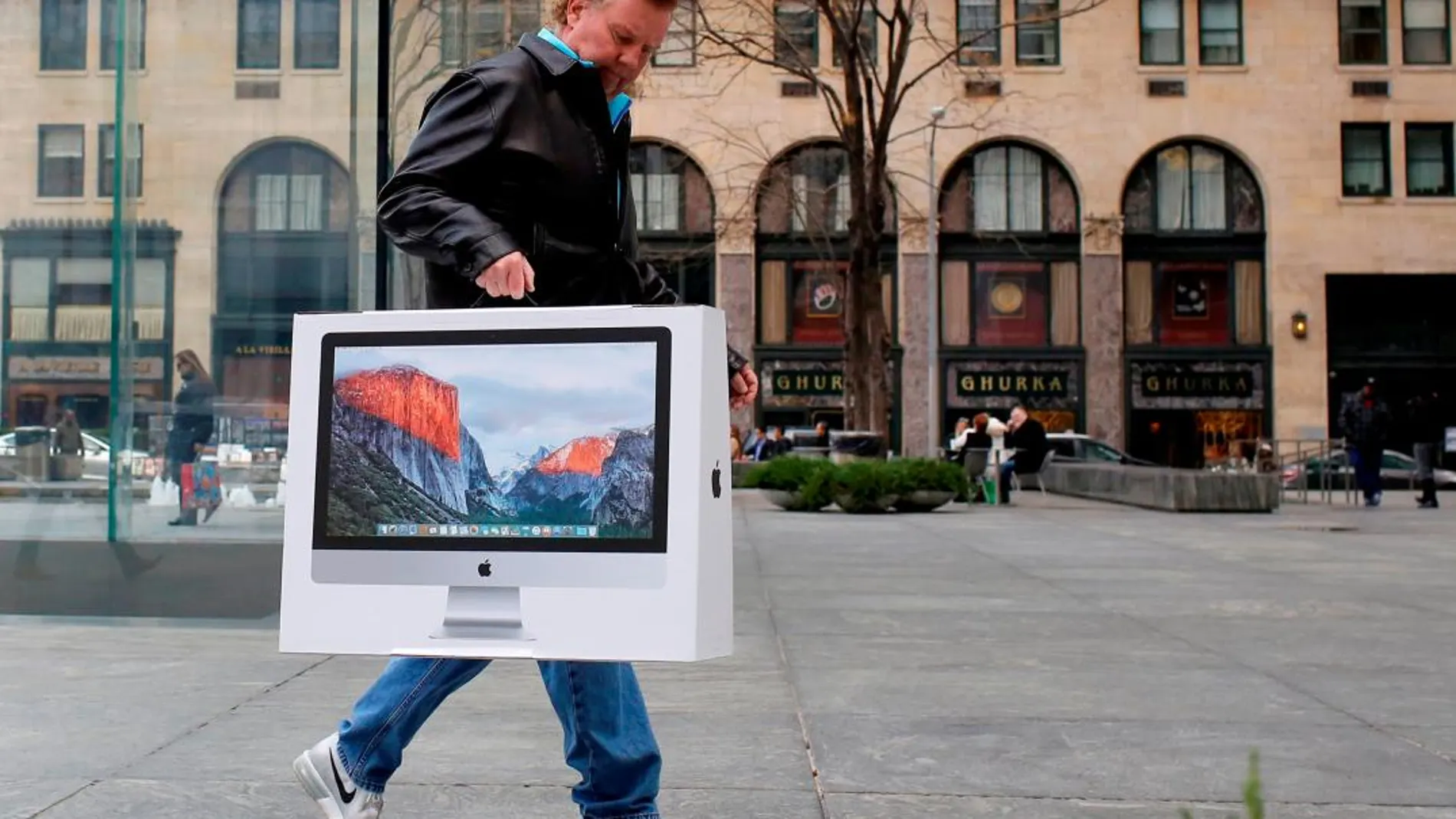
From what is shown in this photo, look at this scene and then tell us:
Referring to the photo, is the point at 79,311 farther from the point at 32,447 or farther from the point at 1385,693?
the point at 1385,693

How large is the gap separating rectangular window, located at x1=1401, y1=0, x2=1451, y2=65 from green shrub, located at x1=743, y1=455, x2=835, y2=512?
2775cm

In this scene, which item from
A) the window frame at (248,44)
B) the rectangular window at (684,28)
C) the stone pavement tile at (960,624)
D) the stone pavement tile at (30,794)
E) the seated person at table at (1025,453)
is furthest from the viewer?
the seated person at table at (1025,453)

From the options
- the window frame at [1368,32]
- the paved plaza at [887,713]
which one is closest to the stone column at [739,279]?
the window frame at [1368,32]

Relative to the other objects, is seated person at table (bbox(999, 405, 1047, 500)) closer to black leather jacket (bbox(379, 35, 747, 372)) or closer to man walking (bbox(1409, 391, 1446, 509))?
man walking (bbox(1409, 391, 1446, 509))

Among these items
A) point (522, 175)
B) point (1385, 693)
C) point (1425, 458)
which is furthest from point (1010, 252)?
point (522, 175)

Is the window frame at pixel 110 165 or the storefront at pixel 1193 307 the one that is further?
the storefront at pixel 1193 307

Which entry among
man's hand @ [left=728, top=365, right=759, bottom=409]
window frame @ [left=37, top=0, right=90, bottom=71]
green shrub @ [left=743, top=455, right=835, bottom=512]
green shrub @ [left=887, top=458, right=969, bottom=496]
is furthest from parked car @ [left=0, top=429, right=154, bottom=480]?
green shrub @ [left=887, top=458, right=969, bottom=496]

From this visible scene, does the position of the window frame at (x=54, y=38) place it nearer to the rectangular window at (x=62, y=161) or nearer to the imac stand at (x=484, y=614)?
the rectangular window at (x=62, y=161)

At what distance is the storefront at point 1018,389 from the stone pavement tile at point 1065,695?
33322 mm

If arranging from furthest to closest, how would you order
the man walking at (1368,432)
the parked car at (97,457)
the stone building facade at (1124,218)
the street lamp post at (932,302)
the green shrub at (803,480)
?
the stone building facade at (1124,218)
the street lamp post at (932,302)
the man walking at (1368,432)
the green shrub at (803,480)
the parked car at (97,457)

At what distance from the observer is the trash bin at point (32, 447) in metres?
8.07

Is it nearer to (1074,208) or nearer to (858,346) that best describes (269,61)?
(858,346)

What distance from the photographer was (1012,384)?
3931 cm

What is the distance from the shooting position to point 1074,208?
130 feet
